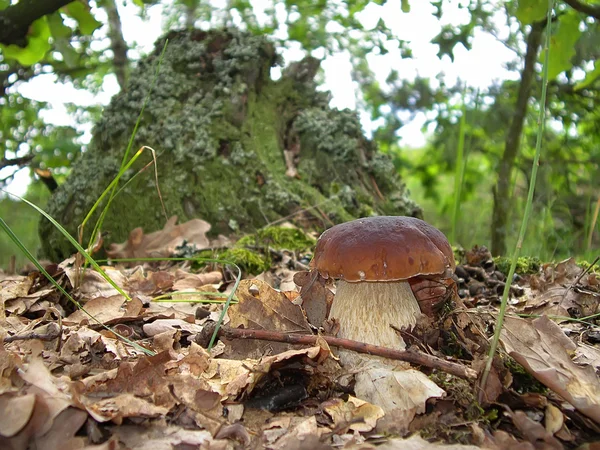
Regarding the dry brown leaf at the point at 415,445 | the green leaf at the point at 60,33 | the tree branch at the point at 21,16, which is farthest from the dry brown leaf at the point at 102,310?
the tree branch at the point at 21,16

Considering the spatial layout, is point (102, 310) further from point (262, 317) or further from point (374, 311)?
point (374, 311)

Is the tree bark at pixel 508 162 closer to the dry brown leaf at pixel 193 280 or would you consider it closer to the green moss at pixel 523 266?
the green moss at pixel 523 266

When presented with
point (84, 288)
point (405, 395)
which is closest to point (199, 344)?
point (405, 395)

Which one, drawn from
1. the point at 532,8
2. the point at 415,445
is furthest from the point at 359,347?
the point at 532,8

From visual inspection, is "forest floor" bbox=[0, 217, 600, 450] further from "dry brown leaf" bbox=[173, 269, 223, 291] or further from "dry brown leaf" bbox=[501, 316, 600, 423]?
"dry brown leaf" bbox=[173, 269, 223, 291]

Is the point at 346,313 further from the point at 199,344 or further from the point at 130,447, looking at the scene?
the point at 130,447

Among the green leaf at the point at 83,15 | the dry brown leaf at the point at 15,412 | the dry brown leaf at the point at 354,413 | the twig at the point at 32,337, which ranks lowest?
the dry brown leaf at the point at 354,413

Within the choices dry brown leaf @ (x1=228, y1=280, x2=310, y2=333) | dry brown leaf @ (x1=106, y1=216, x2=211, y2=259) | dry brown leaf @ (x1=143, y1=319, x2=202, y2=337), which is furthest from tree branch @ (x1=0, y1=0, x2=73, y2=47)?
dry brown leaf @ (x1=228, y1=280, x2=310, y2=333)
